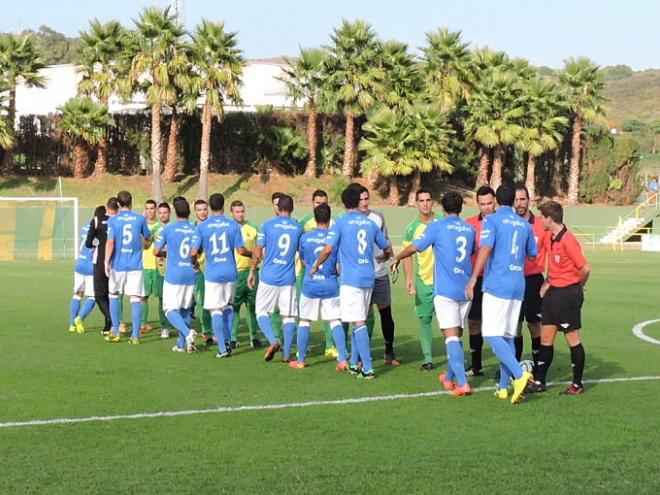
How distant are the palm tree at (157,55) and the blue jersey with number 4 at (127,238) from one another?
3562cm

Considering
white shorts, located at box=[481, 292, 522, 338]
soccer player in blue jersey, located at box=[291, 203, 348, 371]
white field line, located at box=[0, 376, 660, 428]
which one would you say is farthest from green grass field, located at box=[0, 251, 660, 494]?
white shorts, located at box=[481, 292, 522, 338]

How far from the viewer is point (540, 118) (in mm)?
53906

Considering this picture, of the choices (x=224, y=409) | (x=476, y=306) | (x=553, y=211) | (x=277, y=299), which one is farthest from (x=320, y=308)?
(x=553, y=211)

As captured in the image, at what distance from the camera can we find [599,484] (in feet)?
21.7

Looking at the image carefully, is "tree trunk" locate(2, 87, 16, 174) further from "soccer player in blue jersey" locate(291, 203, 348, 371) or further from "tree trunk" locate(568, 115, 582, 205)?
"soccer player in blue jersey" locate(291, 203, 348, 371)

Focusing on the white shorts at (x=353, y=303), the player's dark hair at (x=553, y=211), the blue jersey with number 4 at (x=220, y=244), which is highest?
the player's dark hair at (x=553, y=211)

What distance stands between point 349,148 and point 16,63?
17.2 metres

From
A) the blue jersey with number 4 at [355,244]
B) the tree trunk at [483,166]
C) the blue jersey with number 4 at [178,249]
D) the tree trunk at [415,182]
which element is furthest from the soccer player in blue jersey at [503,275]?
the tree trunk at [483,166]

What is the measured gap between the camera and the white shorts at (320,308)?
11414mm

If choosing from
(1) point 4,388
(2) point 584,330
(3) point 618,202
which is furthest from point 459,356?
(3) point 618,202

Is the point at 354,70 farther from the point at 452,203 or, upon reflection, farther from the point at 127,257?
the point at 452,203

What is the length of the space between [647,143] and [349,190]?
4126 inches

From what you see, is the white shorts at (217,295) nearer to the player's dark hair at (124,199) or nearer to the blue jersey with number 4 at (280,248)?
the blue jersey with number 4 at (280,248)

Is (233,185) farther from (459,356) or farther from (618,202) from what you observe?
(459,356)
